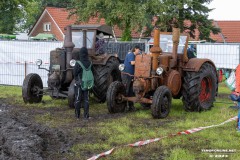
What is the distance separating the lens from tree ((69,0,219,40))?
103 ft

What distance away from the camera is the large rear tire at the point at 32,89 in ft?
39.8

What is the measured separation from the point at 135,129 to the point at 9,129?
7.88 feet

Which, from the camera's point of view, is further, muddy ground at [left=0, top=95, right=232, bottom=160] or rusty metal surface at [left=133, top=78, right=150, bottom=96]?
rusty metal surface at [left=133, top=78, right=150, bottom=96]

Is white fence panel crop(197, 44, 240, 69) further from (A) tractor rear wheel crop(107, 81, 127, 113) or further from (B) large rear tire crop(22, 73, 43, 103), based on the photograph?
(B) large rear tire crop(22, 73, 43, 103)

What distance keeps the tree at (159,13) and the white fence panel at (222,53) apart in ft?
40.8

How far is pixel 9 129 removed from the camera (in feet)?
26.6

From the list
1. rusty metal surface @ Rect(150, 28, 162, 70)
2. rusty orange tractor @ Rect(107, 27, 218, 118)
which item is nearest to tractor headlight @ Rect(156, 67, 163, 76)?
rusty orange tractor @ Rect(107, 27, 218, 118)

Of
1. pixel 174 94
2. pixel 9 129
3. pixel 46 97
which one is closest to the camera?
pixel 9 129

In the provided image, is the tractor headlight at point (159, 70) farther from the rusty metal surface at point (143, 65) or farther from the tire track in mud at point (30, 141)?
the tire track in mud at point (30, 141)

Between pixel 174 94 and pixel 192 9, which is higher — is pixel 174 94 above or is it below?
below

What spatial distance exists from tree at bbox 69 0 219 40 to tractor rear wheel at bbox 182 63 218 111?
62.8 ft

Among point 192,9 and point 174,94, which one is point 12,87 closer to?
point 174,94

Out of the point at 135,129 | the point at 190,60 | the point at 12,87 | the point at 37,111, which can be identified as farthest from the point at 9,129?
the point at 12,87

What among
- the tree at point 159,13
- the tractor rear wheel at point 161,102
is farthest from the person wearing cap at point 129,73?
the tree at point 159,13
